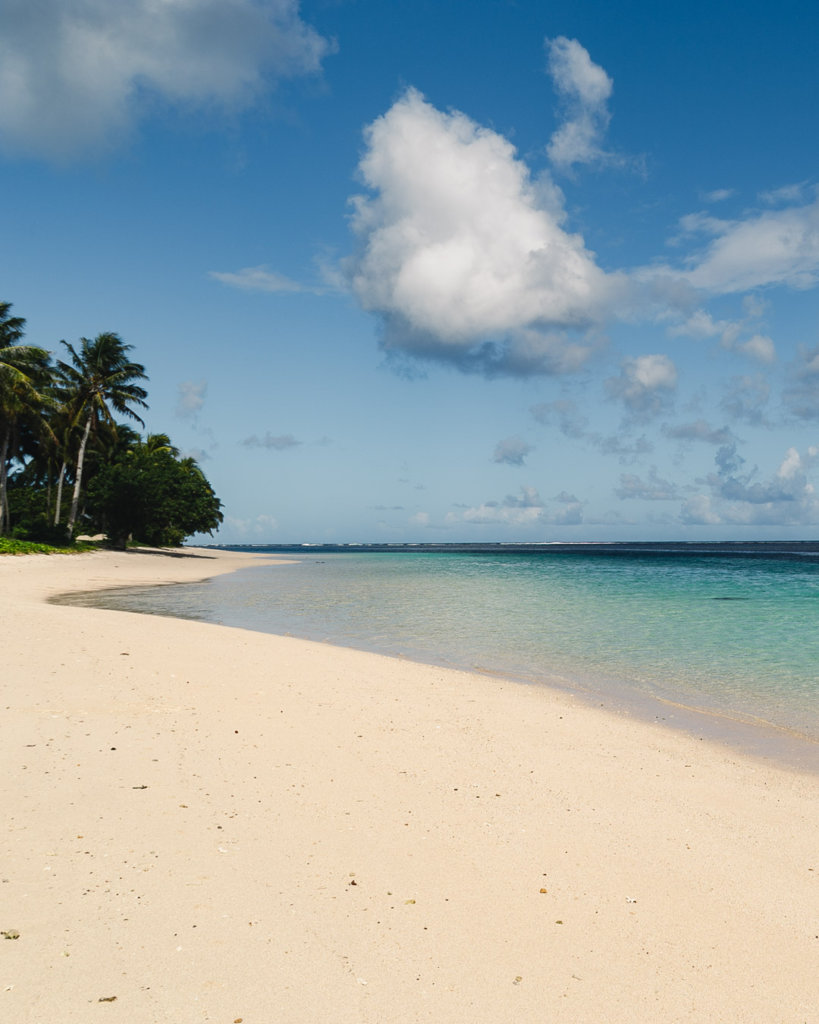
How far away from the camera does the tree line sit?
40.3m

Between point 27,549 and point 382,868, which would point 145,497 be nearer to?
point 27,549

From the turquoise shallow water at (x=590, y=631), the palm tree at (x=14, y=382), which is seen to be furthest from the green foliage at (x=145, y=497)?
the turquoise shallow water at (x=590, y=631)

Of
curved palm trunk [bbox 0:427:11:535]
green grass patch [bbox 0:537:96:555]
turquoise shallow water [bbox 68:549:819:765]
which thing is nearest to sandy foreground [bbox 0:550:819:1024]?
turquoise shallow water [bbox 68:549:819:765]

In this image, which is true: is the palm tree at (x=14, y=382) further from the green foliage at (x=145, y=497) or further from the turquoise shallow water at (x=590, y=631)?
the turquoise shallow water at (x=590, y=631)

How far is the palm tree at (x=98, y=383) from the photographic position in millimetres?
48375

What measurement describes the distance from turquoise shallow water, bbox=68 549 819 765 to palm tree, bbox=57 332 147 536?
23.3m

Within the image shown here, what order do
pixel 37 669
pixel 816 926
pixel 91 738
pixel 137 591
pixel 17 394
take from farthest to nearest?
pixel 17 394 < pixel 137 591 < pixel 37 669 < pixel 91 738 < pixel 816 926

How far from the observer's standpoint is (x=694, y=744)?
26.7 ft

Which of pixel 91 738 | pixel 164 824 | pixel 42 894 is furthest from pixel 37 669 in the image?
pixel 42 894

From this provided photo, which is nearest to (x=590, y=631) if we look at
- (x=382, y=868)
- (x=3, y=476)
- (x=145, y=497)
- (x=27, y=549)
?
(x=382, y=868)

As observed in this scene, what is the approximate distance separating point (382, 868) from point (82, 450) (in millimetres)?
50407

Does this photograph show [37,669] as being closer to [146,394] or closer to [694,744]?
[694,744]

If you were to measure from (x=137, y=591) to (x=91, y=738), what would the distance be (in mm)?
22517

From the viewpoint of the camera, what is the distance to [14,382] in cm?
3712
